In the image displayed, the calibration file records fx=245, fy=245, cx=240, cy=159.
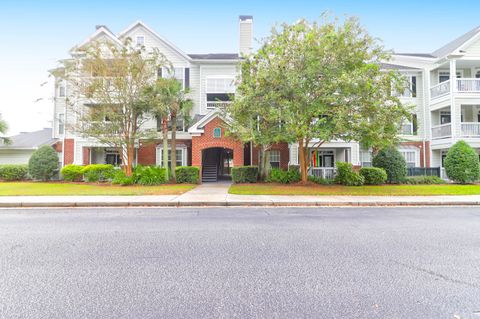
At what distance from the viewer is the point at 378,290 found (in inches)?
130

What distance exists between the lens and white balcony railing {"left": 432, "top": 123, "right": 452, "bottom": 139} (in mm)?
20234

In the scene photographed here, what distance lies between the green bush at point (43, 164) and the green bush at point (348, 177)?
73.0 feet

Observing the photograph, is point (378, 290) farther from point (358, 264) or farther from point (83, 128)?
point (83, 128)

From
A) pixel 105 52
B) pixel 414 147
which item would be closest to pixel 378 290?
pixel 105 52

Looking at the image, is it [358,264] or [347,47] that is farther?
[347,47]

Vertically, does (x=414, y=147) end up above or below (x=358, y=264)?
above

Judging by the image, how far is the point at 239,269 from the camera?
393 cm

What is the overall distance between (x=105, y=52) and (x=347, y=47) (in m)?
15.9

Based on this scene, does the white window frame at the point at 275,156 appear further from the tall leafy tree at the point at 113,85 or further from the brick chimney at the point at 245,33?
the tall leafy tree at the point at 113,85

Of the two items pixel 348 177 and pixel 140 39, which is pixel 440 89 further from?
pixel 140 39

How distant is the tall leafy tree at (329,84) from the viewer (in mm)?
12852

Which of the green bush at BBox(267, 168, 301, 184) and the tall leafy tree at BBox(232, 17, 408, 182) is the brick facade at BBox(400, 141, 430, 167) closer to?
the tall leafy tree at BBox(232, 17, 408, 182)

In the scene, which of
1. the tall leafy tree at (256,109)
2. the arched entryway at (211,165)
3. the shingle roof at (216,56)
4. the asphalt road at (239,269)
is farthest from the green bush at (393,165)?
the shingle roof at (216,56)

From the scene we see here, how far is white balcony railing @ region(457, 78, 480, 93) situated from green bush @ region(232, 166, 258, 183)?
1817cm
